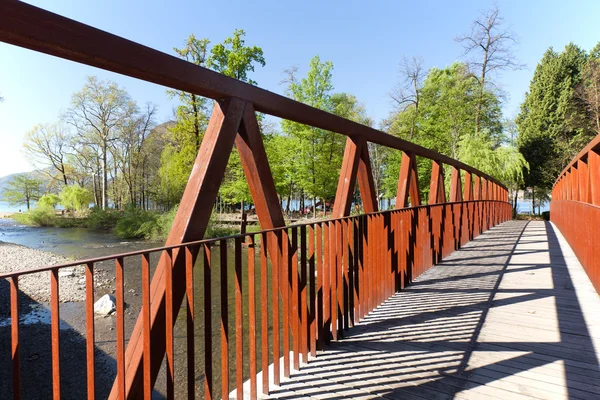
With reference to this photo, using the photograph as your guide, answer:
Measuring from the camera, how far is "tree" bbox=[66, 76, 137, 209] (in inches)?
885

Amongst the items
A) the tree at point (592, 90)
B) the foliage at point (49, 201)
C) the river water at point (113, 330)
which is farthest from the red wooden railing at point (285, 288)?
the foliage at point (49, 201)

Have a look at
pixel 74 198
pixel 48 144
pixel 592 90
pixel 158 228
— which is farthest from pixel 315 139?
pixel 48 144

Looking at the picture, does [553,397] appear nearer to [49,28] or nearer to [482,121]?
[49,28]

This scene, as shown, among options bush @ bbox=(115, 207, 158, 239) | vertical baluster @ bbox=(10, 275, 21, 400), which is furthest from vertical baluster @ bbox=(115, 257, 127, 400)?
bush @ bbox=(115, 207, 158, 239)

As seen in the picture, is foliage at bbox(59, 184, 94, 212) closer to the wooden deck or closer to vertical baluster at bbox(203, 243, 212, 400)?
the wooden deck

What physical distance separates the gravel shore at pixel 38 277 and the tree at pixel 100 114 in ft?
36.9

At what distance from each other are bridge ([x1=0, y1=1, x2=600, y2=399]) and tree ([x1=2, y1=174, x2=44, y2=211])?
130 feet

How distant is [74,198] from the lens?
2672 cm

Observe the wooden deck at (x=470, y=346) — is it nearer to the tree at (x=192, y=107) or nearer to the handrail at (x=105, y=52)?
the handrail at (x=105, y=52)

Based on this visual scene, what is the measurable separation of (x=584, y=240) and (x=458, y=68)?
19.6 metres

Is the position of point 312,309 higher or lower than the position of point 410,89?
lower

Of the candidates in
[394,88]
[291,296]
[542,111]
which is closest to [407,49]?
[394,88]

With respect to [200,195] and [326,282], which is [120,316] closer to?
[200,195]

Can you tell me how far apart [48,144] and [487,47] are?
3174cm
